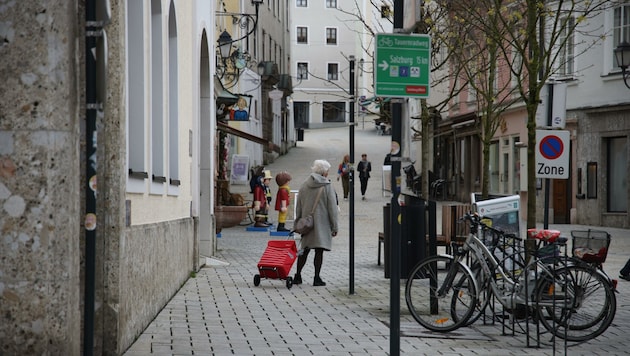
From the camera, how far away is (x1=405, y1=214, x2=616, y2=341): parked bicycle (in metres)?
9.88

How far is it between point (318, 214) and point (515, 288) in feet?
17.9

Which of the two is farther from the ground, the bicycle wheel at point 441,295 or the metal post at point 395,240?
the metal post at point 395,240

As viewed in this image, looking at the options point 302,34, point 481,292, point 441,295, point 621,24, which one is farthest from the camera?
point 302,34

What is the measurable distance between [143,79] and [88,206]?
16.4 ft

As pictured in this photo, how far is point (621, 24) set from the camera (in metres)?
33.4

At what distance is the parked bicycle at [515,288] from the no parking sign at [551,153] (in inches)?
93.4

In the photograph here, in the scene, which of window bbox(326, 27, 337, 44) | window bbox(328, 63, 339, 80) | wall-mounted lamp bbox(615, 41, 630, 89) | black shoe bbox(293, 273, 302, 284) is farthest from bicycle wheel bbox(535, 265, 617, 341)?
window bbox(326, 27, 337, 44)

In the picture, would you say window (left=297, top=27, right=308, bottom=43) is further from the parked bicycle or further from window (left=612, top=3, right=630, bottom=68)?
the parked bicycle

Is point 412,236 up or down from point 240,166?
down

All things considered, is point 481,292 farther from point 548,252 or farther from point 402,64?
point 402,64

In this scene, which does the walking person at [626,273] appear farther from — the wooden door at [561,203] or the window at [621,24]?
the wooden door at [561,203]

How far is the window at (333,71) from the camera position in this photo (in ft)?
319

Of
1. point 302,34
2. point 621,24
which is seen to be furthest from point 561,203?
point 302,34

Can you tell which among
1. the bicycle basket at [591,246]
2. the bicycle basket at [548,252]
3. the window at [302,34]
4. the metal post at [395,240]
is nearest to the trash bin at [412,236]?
the bicycle basket at [591,246]
